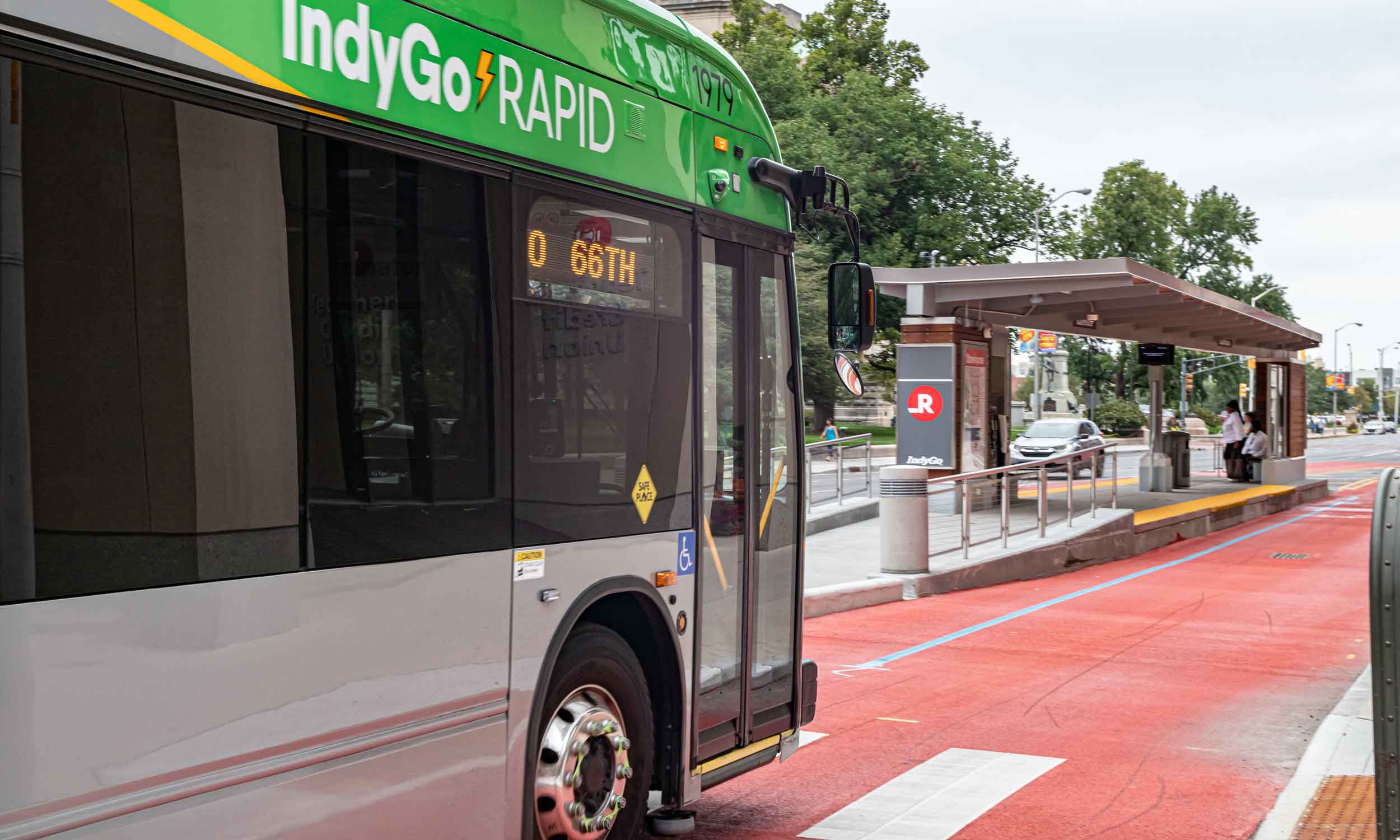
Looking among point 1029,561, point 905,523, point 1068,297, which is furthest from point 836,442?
point 905,523

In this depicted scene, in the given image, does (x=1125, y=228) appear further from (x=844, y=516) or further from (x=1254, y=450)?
(x=844, y=516)

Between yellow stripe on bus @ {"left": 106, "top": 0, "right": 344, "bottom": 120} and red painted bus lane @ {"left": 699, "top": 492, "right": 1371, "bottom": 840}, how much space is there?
3.86 m

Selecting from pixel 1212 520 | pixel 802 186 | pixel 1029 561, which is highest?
pixel 802 186

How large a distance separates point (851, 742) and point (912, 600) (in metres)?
6.89

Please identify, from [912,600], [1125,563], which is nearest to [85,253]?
[912,600]

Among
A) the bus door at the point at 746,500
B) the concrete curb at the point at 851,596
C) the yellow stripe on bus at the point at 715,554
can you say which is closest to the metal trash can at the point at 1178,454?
the concrete curb at the point at 851,596

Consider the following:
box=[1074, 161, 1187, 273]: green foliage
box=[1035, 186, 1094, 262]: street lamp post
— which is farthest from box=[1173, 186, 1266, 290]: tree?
box=[1035, 186, 1094, 262]: street lamp post

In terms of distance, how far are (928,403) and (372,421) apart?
61.0 feet

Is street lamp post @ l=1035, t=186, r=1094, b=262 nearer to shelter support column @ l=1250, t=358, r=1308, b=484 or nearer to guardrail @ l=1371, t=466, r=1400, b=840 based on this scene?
shelter support column @ l=1250, t=358, r=1308, b=484

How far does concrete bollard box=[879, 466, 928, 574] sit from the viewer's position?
1504 cm

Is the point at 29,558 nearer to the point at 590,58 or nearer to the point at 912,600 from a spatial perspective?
the point at 590,58

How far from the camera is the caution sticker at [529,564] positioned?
14.6 feet

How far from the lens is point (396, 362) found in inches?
154

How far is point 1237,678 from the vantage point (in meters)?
10.5
